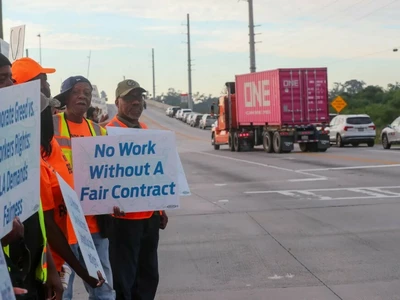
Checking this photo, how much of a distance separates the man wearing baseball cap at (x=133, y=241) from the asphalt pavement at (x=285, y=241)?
1573 millimetres

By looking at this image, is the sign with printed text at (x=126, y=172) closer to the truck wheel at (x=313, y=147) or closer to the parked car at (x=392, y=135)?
the truck wheel at (x=313, y=147)

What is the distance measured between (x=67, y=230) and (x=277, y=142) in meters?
30.7

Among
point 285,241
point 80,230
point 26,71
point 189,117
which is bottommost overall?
point 285,241

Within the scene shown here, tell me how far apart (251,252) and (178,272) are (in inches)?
56.1

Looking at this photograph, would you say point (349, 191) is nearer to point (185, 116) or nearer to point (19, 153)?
point (19, 153)

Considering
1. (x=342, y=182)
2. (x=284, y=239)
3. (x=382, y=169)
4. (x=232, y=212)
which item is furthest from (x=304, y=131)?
(x=284, y=239)

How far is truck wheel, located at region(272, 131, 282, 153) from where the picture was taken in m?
34.4

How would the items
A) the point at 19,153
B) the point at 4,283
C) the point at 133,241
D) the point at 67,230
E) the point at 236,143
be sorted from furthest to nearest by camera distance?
the point at 236,143, the point at 133,241, the point at 67,230, the point at 19,153, the point at 4,283

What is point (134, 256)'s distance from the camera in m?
5.79

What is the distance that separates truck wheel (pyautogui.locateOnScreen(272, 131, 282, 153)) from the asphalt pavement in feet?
45.9

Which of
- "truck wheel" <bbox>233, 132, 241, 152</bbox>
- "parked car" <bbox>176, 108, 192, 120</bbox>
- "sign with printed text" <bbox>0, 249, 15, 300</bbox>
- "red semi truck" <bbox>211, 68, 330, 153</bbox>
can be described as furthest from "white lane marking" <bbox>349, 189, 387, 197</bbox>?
"parked car" <bbox>176, 108, 192, 120</bbox>

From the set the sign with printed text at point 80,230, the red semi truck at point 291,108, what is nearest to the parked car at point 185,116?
the red semi truck at point 291,108

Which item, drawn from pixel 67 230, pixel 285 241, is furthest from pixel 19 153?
pixel 285 241

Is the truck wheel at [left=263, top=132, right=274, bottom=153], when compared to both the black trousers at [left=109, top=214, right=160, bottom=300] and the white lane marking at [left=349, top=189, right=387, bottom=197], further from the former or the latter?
the black trousers at [left=109, top=214, right=160, bottom=300]
